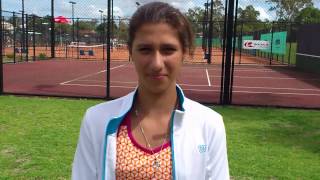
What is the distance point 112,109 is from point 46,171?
413cm

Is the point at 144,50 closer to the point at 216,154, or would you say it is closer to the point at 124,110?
the point at 124,110

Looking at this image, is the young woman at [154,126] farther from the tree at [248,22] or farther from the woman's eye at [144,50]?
the tree at [248,22]

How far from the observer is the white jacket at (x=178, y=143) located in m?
1.69

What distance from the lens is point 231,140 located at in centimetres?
745

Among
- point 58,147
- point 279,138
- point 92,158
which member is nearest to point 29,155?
point 58,147

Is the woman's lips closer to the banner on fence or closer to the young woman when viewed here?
the young woman

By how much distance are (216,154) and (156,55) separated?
1.45ft

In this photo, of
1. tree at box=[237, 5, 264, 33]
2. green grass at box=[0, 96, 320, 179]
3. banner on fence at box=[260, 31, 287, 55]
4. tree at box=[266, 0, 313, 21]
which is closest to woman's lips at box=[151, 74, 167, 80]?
green grass at box=[0, 96, 320, 179]

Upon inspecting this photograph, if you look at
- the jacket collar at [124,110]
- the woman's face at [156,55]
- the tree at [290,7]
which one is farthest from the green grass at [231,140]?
the tree at [290,7]

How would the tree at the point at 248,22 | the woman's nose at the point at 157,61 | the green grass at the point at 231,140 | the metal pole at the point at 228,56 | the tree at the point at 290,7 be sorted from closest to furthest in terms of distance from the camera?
the woman's nose at the point at 157,61 → the green grass at the point at 231,140 → the metal pole at the point at 228,56 → the tree at the point at 248,22 → the tree at the point at 290,7

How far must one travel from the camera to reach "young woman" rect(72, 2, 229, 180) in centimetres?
168

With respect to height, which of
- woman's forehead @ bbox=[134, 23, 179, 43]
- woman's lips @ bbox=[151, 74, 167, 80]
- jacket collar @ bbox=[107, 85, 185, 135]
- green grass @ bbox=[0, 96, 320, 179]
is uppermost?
woman's forehead @ bbox=[134, 23, 179, 43]

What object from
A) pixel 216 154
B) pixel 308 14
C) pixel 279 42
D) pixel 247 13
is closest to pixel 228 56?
pixel 216 154

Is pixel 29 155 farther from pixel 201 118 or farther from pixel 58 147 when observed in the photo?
pixel 201 118
